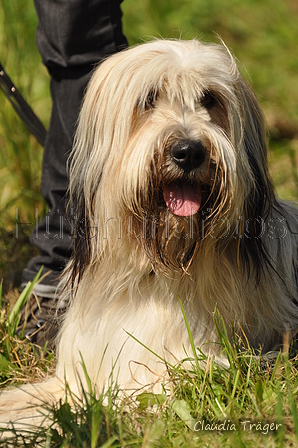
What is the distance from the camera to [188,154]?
185 centimetres

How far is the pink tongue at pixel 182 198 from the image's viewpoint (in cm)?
195

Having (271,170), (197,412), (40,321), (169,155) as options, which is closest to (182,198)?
(169,155)

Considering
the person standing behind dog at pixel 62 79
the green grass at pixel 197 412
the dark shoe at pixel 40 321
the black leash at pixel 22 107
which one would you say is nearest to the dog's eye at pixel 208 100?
the person standing behind dog at pixel 62 79

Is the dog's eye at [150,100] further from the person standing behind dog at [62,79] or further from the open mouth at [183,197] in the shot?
the person standing behind dog at [62,79]

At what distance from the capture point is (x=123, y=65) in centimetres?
207

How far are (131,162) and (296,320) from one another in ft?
3.01

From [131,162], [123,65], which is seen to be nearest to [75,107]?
[123,65]

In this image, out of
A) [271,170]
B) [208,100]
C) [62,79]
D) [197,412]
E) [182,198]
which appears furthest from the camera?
[271,170]

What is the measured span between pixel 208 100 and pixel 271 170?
2.48m

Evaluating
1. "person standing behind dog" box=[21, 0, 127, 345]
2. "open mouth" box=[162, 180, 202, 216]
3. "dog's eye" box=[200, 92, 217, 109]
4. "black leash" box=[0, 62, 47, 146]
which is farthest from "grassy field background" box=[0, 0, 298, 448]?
"black leash" box=[0, 62, 47, 146]

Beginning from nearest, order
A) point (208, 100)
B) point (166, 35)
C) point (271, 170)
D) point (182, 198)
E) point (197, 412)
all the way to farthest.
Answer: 1. point (197, 412)
2. point (182, 198)
3. point (208, 100)
4. point (271, 170)
5. point (166, 35)

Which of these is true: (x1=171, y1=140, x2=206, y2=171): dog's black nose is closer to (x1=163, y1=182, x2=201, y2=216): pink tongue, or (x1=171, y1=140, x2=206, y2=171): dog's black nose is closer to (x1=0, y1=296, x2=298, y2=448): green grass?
(x1=163, y1=182, x2=201, y2=216): pink tongue

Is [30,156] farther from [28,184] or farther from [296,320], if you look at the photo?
[296,320]

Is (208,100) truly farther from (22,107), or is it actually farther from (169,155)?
(22,107)
